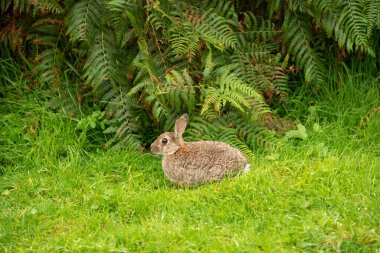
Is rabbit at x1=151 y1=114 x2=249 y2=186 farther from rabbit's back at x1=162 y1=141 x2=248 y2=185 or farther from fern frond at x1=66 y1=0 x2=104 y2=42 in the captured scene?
fern frond at x1=66 y1=0 x2=104 y2=42

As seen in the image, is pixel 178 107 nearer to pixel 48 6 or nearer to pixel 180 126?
pixel 180 126

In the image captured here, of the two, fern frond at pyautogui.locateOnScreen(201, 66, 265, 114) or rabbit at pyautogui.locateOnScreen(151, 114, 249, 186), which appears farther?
fern frond at pyautogui.locateOnScreen(201, 66, 265, 114)

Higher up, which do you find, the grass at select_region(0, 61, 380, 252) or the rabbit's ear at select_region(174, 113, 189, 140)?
the rabbit's ear at select_region(174, 113, 189, 140)

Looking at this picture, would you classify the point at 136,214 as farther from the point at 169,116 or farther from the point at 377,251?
the point at 377,251

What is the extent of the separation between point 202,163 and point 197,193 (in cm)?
39

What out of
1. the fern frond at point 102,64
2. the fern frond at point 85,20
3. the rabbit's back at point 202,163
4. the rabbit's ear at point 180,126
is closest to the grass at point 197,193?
the rabbit's back at point 202,163

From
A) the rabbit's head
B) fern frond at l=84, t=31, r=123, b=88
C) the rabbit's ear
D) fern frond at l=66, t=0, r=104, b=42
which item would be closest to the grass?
the rabbit's head

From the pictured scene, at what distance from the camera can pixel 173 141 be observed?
20.4ft

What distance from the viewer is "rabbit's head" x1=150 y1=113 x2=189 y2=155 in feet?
20.3

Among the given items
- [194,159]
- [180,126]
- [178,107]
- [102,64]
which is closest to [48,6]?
[102,64]

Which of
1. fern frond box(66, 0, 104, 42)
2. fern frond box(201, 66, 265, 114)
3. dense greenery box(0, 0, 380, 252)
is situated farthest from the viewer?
fern frond box(66, 0, 104, 42)

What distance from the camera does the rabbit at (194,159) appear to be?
5824 mm

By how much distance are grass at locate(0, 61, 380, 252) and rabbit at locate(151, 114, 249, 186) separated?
0.49 ft

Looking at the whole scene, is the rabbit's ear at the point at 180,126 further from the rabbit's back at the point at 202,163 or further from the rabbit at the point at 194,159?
the rabbit's back at the point at 202,163
